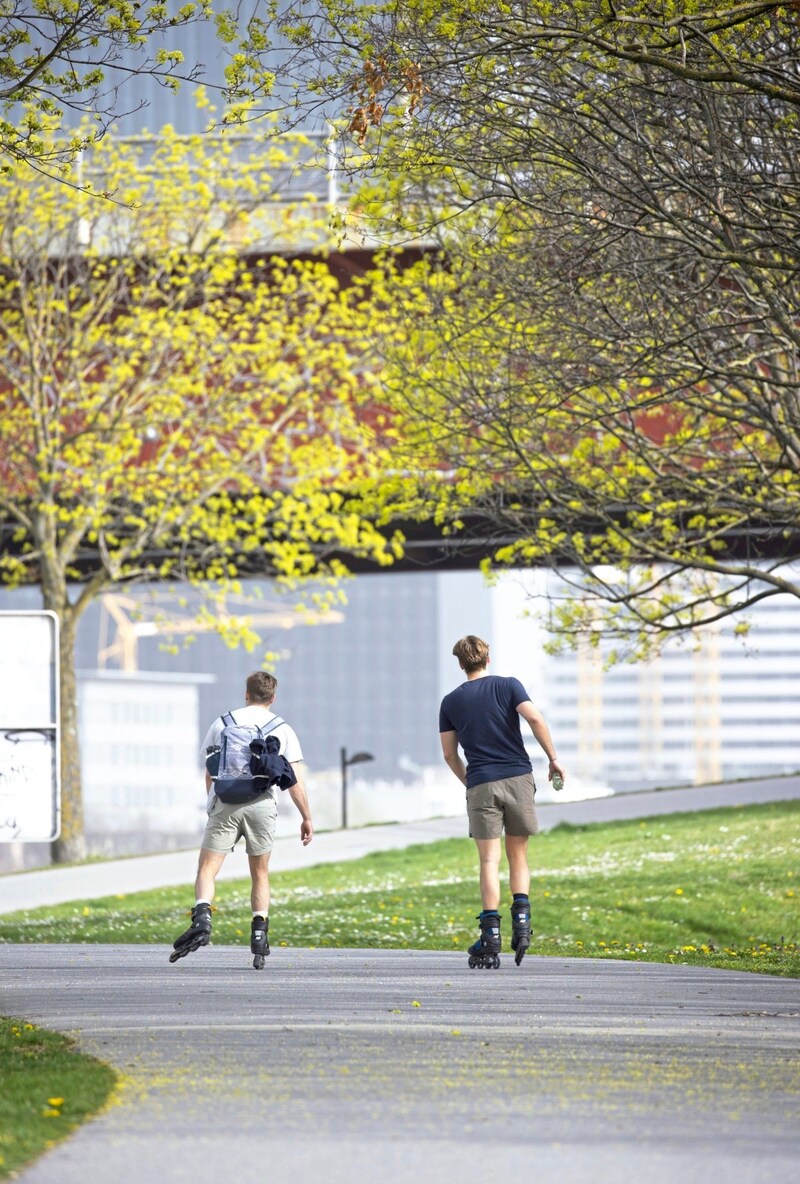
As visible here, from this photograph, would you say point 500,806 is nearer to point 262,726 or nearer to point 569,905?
point 262,726

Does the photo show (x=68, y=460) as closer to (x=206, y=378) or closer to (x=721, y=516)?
(x=206, y=378)

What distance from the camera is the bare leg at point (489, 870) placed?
9633mm

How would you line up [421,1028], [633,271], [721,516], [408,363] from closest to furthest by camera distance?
[421,1028] < [633,271] < [408,363] < [721,516]

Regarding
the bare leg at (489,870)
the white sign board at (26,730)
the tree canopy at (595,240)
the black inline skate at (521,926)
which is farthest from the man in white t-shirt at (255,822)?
the tree canopy at (595,240)

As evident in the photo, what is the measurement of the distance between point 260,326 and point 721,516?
877cm

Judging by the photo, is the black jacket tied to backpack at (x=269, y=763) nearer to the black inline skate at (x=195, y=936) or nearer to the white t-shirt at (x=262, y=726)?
the white t-shirt at (x=262, y=726)

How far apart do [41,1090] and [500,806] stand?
426 cm

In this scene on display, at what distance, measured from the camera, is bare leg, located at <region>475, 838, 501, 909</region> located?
31.6 feet

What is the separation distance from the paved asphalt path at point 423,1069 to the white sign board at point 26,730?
41.7 inches

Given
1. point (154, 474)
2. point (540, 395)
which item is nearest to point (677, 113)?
point (540, 395)

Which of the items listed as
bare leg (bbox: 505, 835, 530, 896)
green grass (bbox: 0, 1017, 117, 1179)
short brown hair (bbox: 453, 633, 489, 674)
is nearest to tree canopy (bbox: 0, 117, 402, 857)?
short brown hair (bbox: 453, 633, 489, 674)

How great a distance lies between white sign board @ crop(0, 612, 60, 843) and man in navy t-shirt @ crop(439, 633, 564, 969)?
3020 millimetres

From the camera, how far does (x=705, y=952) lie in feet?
38.5

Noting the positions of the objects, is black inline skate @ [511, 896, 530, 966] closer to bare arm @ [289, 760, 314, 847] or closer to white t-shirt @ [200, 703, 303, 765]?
bare arm @ [289, 760, 314, 847]
